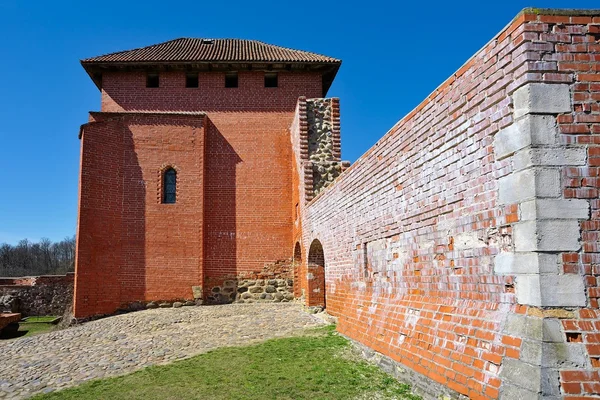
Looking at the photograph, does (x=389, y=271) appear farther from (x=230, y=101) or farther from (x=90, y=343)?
(x=230, y=101)

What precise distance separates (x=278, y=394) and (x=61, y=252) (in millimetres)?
68878

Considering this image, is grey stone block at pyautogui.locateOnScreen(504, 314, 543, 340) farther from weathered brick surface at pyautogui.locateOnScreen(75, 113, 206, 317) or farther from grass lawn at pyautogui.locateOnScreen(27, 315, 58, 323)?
grass lawn at pyautogui.locateOnScreen(27, 315, 58, 323)

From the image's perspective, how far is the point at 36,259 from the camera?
197 feet

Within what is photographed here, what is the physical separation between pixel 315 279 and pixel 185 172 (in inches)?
250

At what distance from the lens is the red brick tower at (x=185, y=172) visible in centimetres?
1506

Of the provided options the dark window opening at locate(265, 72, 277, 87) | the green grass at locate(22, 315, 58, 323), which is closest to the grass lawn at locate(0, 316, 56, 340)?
the green grass at locate(22, 315, 58, 323)

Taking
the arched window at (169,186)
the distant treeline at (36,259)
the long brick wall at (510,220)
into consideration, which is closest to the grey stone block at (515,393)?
the long brick wall at (510,220)

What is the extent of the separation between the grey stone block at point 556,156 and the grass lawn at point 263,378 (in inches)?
110

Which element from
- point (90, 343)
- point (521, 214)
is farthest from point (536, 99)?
point (90, 343)

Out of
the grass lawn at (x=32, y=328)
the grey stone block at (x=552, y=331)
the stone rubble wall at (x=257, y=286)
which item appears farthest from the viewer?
the stone rubble wall at (x=257, y=286)

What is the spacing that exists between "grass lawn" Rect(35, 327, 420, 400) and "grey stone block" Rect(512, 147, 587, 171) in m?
2.80

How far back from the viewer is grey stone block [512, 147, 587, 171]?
135 inches

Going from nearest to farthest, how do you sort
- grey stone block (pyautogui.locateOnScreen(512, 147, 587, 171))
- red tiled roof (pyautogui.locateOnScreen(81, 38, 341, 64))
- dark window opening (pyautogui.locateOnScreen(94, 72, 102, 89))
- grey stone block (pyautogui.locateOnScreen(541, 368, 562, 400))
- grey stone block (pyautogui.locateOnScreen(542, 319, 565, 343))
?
grey stone block (pyautogui.locateOnScreen(541, 368, 562, 400))
grey stone block (pyautogui.locateOnScreen(542, 319, 565, 343))
grey stone block (pyautogui.locateOnScreen(512, 147, 587, 171))
red tiled roof (pyautogui.locateOnScreen(81, 38, 341, 64))
dark window opening (pyautogui.locateOnScreen(94, 72, 102, 89))

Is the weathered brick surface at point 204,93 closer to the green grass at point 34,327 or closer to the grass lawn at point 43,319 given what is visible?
the green grass at point 34,327
